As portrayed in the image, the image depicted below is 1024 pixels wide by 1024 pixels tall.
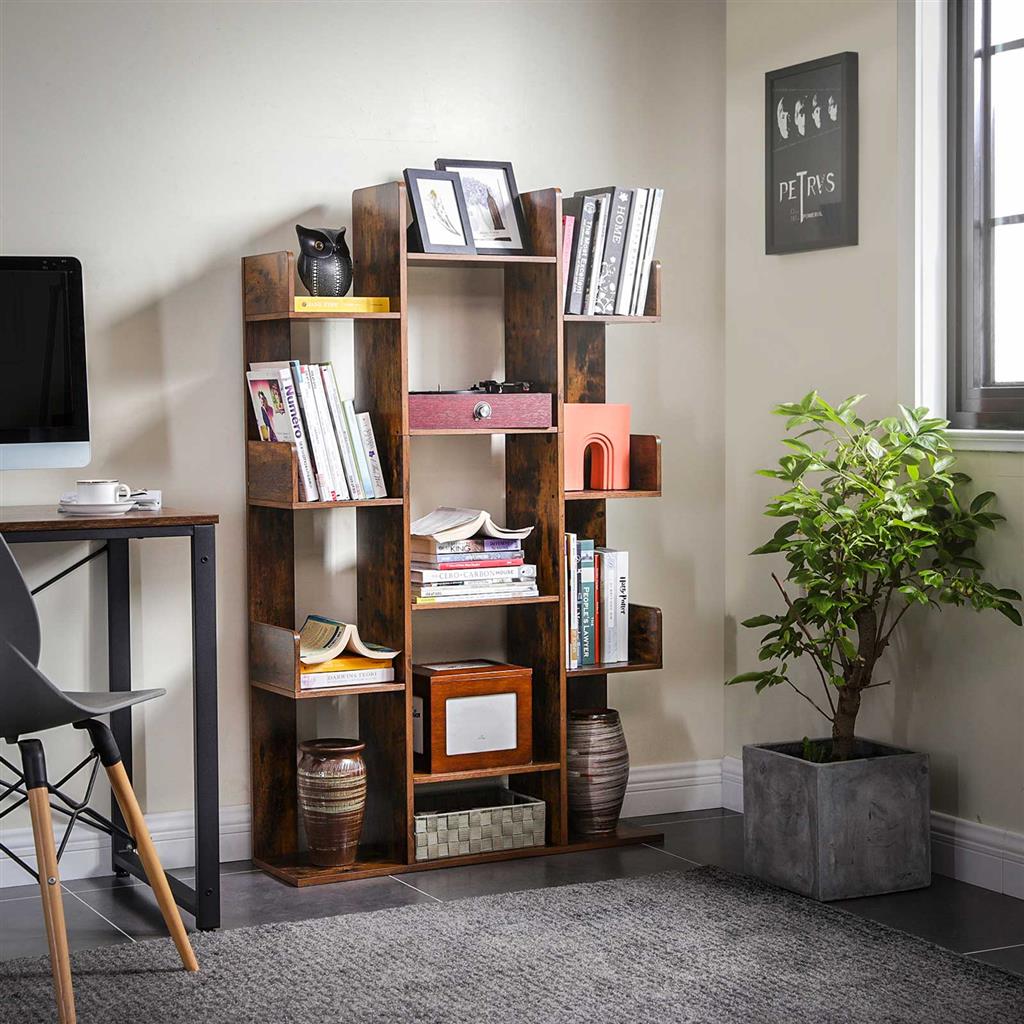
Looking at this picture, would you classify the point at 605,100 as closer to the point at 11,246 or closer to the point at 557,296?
the point at 557,296

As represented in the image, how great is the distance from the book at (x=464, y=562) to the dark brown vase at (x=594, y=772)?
443 mm

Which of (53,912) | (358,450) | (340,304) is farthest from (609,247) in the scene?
(53,912)

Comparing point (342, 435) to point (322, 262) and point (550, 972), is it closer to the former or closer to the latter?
point (322, 262)

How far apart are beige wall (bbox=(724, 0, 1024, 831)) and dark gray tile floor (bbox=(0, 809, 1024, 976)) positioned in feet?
0.92

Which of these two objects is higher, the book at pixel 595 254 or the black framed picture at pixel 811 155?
the black framed picture at pixel 811 155

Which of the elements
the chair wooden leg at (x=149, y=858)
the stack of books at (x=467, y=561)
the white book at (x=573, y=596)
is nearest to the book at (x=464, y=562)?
the stack of books at (x=467, y=561)

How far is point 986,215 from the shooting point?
332 centimetres

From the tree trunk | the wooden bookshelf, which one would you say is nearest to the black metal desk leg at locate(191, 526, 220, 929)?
the wooden bookshelf

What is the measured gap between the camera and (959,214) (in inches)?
133

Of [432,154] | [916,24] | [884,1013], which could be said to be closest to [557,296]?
[432,154]

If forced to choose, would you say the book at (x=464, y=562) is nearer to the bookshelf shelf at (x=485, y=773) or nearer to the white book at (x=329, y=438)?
the white book at (x=329, y=438)

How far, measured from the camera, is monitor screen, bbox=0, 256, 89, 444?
3.06 metres

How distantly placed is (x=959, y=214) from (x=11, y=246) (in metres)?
2.11

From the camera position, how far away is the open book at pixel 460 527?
3439mm
